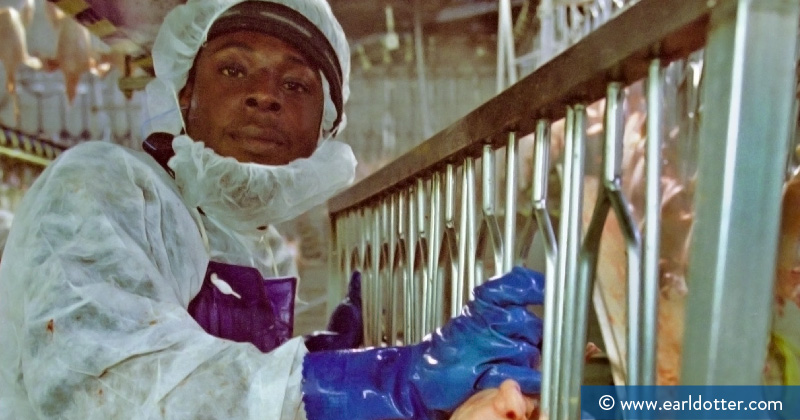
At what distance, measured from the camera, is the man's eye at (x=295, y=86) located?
0.58 m

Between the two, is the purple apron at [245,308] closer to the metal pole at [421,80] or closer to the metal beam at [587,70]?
the metal beam at [587,70]

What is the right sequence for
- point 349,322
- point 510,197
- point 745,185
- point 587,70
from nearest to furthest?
point 745,185, point 587,70, point 510,197, point 349,322

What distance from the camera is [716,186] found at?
28cm

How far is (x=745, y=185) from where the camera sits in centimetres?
27

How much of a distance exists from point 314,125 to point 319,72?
6 centimetres

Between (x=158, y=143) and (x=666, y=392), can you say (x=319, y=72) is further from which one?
(x=666, y=392)

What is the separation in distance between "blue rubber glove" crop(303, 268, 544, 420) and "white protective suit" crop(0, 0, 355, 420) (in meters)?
0.03

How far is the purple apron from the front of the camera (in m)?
0.55

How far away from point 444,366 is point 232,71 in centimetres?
35

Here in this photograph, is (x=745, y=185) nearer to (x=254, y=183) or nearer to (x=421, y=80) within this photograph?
(x=254, y=183)

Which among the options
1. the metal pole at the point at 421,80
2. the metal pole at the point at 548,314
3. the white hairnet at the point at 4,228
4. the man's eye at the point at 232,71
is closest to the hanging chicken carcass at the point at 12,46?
the white hairnet at the point at 4,228

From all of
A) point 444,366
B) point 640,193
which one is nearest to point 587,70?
point 444,366

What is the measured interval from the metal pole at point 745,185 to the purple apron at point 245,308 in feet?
1.41

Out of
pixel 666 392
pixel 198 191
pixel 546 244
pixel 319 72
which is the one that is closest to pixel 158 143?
pixel 198 191
